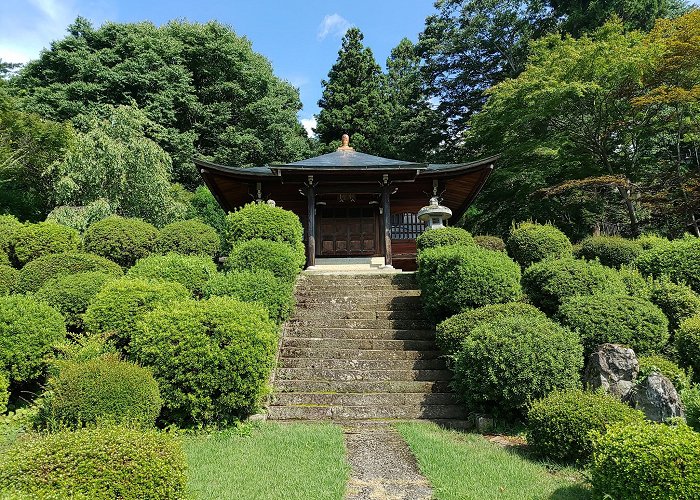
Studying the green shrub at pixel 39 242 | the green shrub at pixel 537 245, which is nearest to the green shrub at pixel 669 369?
the green shrub at pixel 537 245

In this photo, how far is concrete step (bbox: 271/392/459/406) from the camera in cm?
650

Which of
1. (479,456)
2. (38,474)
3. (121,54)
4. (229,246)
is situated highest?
(121,54)

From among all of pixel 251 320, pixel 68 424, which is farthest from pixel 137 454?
pixel 251 320

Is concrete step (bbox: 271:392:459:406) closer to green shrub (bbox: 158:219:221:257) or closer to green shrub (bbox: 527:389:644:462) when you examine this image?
green shrub (bbox: 527:389:644:462)

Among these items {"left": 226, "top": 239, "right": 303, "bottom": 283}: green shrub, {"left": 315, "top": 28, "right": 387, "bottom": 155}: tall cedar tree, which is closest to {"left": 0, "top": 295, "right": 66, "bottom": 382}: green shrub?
{"left": 226, "top": 239, "right": 303, "bottom": 283}: green shrub

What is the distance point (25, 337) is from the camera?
5977mm

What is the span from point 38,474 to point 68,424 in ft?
6.55

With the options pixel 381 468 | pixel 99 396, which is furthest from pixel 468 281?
pixel 99 396

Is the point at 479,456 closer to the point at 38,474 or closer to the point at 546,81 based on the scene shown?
the point at 38,474

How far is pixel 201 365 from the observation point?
5.48m

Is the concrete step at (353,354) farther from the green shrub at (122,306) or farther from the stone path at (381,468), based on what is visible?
the green shrub at (122,306)

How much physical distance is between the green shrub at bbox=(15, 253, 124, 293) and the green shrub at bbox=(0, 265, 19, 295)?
91mm

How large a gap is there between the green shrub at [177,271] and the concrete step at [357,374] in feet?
7.52

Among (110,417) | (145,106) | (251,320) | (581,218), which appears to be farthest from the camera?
(145,106)
